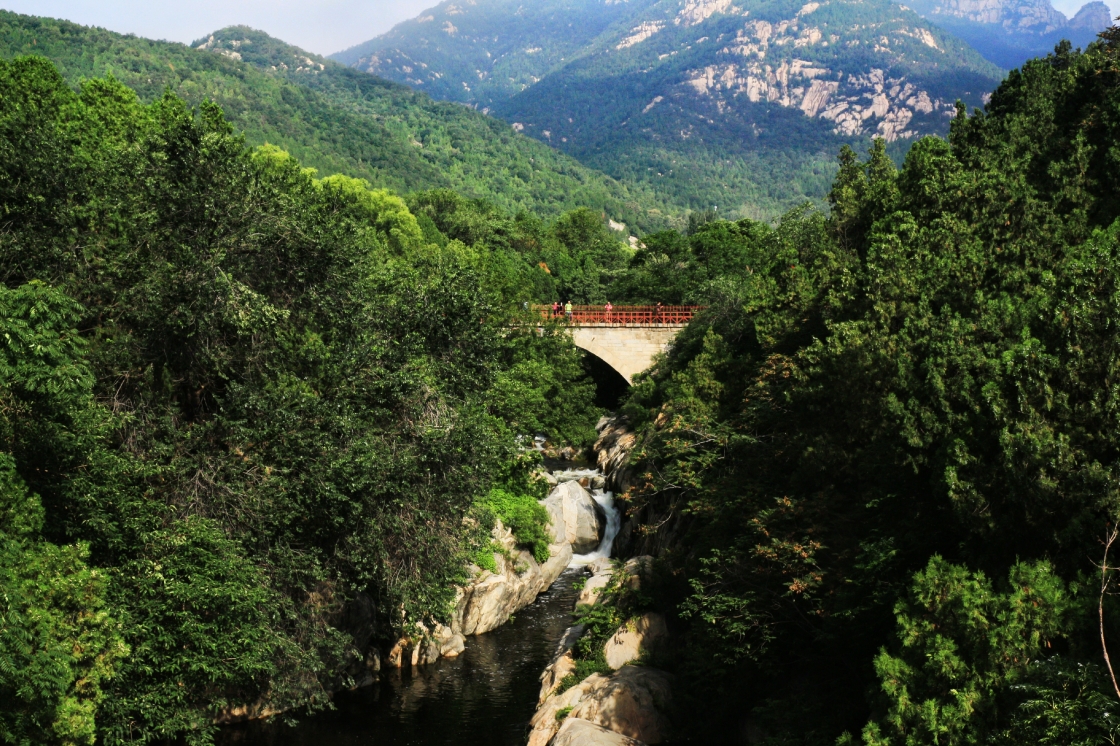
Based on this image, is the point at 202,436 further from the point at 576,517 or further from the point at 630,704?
the point at 576,517

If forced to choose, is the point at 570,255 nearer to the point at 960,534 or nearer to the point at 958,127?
the point at 958,127

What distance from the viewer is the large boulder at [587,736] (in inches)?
667

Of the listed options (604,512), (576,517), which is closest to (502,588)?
(576,517)

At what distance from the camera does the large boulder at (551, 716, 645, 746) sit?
16938mm

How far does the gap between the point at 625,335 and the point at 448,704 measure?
33691mm

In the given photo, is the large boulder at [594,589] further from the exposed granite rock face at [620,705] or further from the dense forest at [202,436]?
the dense forest at [202,436]

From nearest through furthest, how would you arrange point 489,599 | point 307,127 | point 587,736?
point 587,736
point 489,599
point 307,127

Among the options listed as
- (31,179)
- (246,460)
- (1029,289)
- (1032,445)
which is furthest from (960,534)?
(31,179)

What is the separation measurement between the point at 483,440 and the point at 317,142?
141 meters

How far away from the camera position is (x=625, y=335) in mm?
53781

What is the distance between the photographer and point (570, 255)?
11144 cm

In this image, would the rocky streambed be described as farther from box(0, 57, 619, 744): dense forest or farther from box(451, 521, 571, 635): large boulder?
box(0, 57, 619, 744): dense forest

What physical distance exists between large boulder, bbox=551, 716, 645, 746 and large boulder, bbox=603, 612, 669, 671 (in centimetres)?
335

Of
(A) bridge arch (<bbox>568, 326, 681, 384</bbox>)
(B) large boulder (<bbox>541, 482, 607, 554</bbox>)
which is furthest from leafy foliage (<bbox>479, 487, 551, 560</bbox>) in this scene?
(A) bridge arch (<bbox>568, 326, 681, 384</bbox>)
